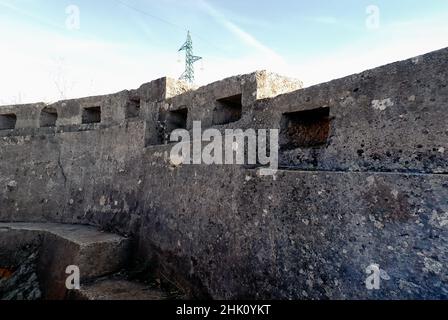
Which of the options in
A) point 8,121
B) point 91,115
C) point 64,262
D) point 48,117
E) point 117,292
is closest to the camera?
point 117,292

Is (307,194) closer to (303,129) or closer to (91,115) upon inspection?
(303,129)

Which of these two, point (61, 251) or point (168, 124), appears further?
point (168, 124)

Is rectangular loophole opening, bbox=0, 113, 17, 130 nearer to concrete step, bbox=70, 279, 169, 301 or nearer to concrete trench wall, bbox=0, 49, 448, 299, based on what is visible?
concrete trench wall, bbox=0, 49, 448, 299

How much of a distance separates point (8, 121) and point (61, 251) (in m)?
4.43

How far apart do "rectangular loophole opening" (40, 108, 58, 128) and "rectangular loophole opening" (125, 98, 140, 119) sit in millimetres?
2126

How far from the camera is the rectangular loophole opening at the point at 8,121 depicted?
7.45 meters

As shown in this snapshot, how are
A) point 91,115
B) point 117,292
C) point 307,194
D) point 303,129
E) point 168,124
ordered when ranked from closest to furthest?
point 307,194
point 303,129
point 117,292
point 168,124
point 91,115

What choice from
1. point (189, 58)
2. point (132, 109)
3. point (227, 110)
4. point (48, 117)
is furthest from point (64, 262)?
point (189, 58)

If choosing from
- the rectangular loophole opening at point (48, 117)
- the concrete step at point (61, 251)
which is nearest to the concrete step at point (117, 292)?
the concrete step at point (61, 251)

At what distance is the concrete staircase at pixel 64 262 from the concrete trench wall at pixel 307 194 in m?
0.38

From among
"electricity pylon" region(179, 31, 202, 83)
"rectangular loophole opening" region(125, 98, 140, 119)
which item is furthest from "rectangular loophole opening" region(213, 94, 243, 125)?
"electricity pylon" region(179, 31, 202, 83)

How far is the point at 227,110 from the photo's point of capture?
4.45 meters

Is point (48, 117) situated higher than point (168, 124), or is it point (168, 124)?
point (48, 117)

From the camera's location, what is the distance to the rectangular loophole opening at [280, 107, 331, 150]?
10.9 feet
